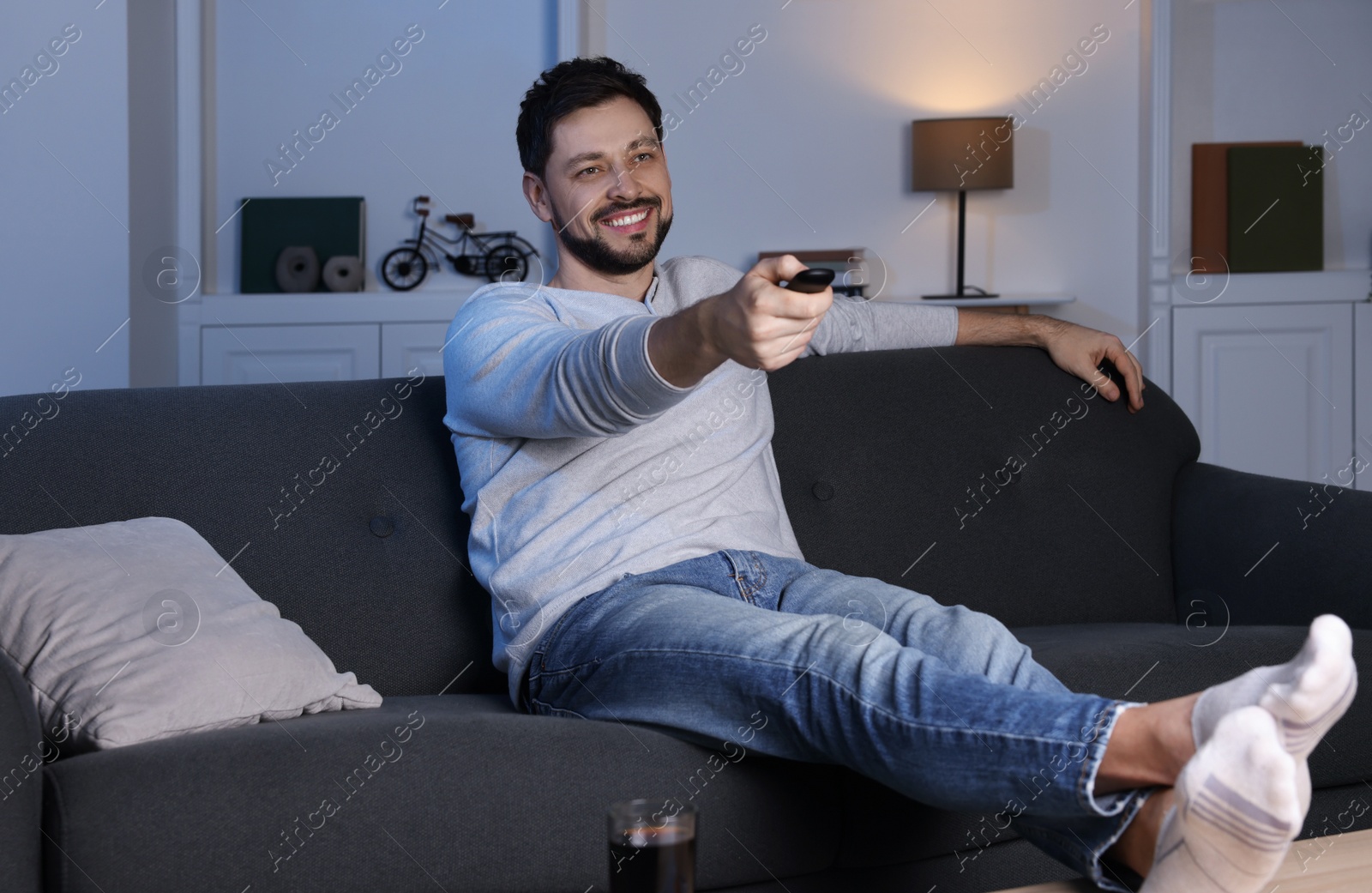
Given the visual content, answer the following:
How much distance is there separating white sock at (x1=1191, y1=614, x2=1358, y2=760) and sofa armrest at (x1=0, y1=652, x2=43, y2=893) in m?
1.02

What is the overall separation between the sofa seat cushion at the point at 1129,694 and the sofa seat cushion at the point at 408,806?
6 centimetres

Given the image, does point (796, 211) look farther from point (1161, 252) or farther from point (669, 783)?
point (669, 783)

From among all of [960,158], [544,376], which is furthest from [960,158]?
[544,376]

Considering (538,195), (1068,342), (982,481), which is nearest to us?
(538,195)

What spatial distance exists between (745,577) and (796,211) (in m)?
3.15

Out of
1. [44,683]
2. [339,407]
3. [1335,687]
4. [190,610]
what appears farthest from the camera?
[339,407]

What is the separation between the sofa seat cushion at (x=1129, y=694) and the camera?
1.37 m

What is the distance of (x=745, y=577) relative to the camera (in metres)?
1.53

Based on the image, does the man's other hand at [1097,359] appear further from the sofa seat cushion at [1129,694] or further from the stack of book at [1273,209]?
the stack of book at [1273,209]

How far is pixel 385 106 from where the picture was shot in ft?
14.3

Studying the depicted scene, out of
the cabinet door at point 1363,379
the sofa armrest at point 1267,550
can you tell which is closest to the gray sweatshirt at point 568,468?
the sofa armrest at point 1267,550

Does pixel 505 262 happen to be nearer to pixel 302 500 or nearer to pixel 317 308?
pixel 317 308

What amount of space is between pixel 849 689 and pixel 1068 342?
1187 millimetres

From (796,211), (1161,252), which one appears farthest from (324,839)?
(1161,252)
